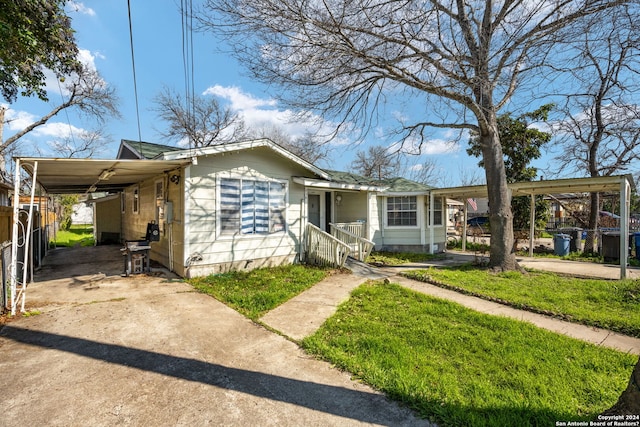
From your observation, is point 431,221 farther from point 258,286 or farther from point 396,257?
point 258,286

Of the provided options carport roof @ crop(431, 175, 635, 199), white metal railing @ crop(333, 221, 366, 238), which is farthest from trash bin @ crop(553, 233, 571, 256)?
white metal railing @ crop(333, 221, 366, 238)

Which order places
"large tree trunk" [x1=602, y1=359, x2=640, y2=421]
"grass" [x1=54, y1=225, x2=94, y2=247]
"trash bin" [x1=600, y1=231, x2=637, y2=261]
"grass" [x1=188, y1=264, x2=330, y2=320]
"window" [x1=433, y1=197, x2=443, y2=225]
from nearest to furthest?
"large tree trunk" [x1=602, y1=359, x2=640, y2=421] → "grass" [x1=188, y1=264, x2=330, y2=320] → "trash bin" [x1=600, y1=231, x2=637, y2=261] → "window" [x1=433, y1=197, x2=443, y2=225] → "grass" [x1=54, y1=225, x2=94, y2=247]

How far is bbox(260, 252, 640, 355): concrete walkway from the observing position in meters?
4.15

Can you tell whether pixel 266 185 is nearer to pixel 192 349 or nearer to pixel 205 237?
pixel 205 237

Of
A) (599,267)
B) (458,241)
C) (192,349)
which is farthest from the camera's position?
(458,241)

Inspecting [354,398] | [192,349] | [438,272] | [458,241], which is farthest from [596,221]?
[192,349]

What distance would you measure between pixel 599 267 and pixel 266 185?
10683 millimetres

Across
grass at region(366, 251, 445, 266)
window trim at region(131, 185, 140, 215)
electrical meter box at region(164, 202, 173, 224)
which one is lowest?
grass at region(366, 251, 445, 266)

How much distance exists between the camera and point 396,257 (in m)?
11.2

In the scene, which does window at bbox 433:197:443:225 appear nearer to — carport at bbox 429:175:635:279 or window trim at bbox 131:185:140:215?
carport at bbox 429:175:635:279

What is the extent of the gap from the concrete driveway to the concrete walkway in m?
0.54

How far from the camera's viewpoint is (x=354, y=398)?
269cm

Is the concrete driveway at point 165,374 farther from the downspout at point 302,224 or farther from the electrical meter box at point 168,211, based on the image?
the downspout at point 302,224

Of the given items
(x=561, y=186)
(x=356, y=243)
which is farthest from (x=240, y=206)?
(x=561, y=186)
